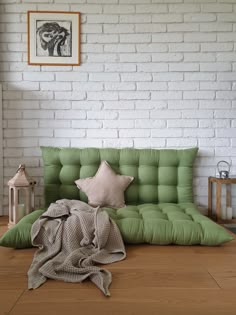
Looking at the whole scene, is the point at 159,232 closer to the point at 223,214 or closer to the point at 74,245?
the point at 74,245

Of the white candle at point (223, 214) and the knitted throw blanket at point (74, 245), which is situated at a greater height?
the knitted throw blanket at point (74, 245)

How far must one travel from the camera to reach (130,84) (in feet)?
8.23

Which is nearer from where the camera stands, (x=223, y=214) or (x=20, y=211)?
(x=20, y=211)

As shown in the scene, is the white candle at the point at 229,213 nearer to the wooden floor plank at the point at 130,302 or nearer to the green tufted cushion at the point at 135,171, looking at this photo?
the green tufted cushion at the point at 135,171

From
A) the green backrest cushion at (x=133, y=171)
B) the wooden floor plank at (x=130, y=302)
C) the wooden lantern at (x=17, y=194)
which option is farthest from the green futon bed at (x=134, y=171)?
the wooden floor plank at (x=130, y=302)

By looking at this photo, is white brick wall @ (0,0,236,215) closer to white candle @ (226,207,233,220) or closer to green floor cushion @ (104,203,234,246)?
white candle @ (226,207,233,220)

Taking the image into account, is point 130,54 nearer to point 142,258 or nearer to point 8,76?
point 8,76

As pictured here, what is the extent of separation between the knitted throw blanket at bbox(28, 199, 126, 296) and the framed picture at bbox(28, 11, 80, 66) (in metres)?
1.35

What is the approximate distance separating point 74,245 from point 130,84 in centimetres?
154

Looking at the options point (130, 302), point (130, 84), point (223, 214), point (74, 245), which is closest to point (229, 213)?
point (223, 214)

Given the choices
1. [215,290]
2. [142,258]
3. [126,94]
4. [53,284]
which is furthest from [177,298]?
[126,94]

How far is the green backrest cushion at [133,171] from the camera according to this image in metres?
2.38

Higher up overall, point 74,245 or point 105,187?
point 105,187

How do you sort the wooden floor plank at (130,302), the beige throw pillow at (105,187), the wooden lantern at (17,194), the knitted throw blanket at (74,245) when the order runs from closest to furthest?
the wooden floor plank at (130,302) < the knitted throw blanket at (74,245) < the wooden lantern at (17,194) < the beige throw pillow at (105,187)
